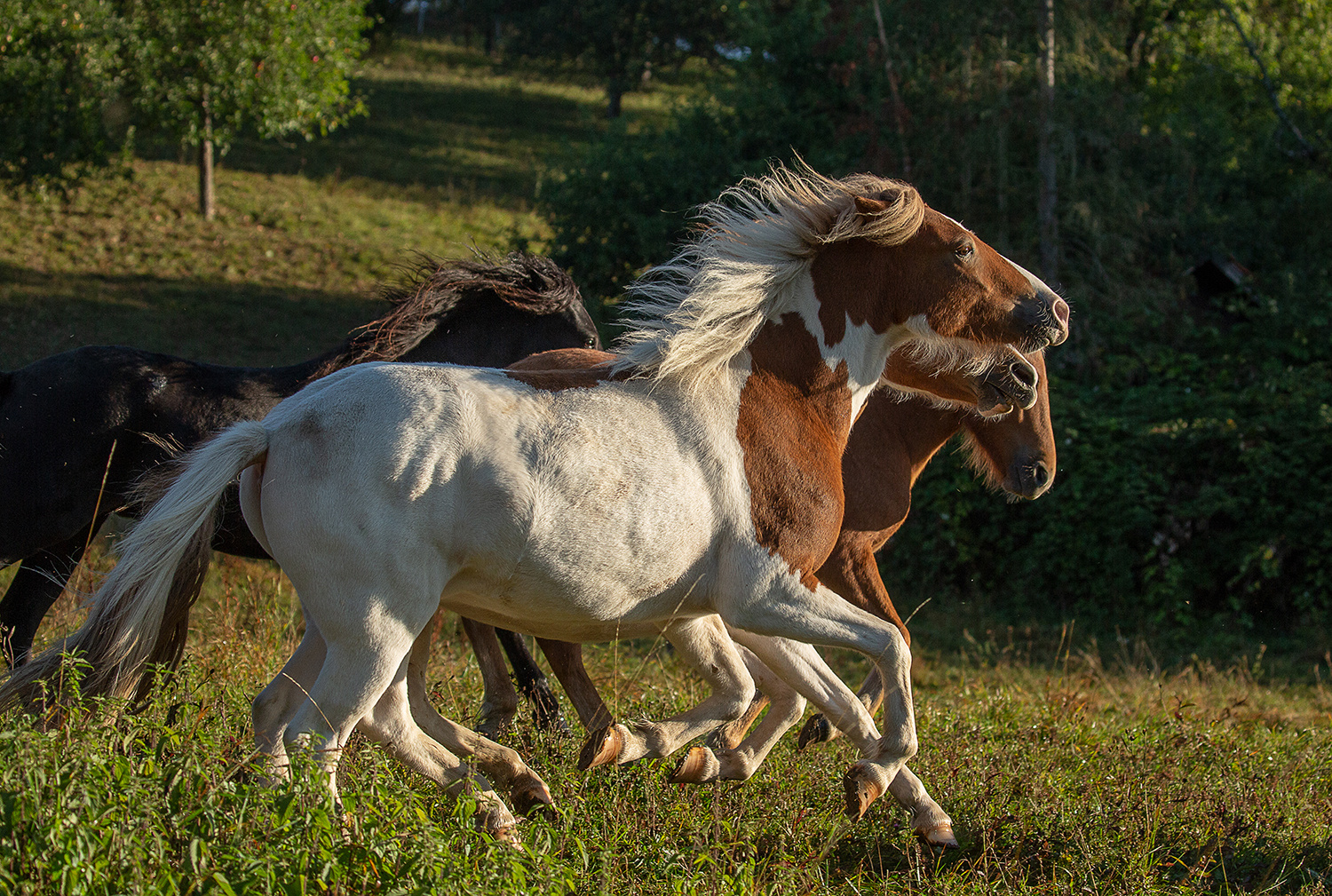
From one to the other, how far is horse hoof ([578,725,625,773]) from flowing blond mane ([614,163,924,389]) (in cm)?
124

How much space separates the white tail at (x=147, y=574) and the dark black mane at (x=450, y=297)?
A: 1.82 meters

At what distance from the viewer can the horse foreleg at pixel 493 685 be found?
189 inches

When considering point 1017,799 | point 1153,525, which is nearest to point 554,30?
point 1153,525

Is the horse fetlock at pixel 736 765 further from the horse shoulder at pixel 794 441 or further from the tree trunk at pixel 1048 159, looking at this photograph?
the tree trunk at pixel 1048 159

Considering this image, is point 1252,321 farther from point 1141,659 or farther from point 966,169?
point 1141,659

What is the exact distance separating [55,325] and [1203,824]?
53.5 feet

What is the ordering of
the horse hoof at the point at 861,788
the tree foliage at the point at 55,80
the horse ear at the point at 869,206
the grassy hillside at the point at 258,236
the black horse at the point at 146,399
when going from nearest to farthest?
the horse hoof at the point at 861,788 < the horse ear at the point at 869,206 < the black horse at the point at 146,399 < the tree foliage at the point at 55,80 < the grassy hillside at the point at 258,236

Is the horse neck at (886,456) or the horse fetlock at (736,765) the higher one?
the horse neck at (886,456)

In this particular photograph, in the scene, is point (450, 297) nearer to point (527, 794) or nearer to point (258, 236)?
point (527, 794)

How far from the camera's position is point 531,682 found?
5176 millimetres

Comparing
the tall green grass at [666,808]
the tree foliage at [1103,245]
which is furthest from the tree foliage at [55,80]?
the tall green grass at [666,808]

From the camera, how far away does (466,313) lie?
5.38m

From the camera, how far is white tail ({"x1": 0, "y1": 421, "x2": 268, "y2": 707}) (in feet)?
10.1

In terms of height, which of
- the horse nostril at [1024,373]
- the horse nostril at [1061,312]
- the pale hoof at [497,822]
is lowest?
the pale hoof at [497,822]
